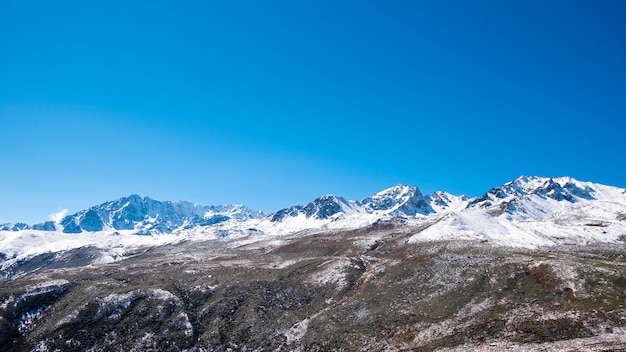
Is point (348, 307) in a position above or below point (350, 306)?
below

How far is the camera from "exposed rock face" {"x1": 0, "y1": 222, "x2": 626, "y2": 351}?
4525 cm

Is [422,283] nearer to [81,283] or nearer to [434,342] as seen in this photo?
[434,342]

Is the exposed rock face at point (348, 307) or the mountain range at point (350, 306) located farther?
the exposed rock face at point (348, 307)

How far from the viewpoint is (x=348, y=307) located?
61.8m

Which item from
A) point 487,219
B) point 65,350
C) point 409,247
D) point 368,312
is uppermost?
point 487,219

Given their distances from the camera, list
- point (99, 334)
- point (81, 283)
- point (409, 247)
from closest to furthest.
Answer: point (99, 334), point (81, 283), point (409, 247)

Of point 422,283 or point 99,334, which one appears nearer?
Answer: point 99,334

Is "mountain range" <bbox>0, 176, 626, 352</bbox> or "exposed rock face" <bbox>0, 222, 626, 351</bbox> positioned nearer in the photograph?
"mountain range" <bbox>0, 176, 626, 352</bbox>

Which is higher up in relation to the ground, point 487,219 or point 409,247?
point 487,219

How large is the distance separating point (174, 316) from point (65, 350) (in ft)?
51.2

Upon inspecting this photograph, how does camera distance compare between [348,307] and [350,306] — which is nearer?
[348,307]

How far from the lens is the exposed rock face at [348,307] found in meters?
45.2

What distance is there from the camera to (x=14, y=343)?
57.8m

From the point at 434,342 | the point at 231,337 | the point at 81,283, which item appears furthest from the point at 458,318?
the point at 81,283
